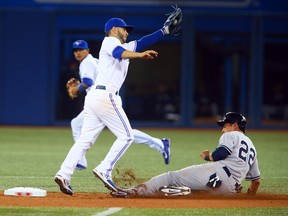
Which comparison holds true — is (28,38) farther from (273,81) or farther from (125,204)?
(125,204)

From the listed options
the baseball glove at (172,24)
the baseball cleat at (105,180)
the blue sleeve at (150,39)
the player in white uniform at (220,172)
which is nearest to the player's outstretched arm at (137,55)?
the blue sleeve at (150,39)

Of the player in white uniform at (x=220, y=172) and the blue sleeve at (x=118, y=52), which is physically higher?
the blue sleeve at (x=118, y=52)

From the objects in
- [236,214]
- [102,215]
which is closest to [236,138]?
[236,214]

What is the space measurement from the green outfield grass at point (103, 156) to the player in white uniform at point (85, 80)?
0.31 m

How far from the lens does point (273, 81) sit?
23.8 m

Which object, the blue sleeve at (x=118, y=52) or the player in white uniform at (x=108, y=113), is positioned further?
the player in white uniform at (x=108, y=113)

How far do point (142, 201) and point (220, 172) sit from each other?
0.92 meters

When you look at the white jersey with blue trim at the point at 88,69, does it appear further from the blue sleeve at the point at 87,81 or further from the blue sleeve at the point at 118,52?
Result: the blue sleeve at the point at 118,52

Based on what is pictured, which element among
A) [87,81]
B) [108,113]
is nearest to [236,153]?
[108,113]

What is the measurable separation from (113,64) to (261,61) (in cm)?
1437

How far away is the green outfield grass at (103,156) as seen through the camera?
28.2 ft

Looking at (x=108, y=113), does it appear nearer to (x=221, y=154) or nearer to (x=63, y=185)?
(x=63, y=185)

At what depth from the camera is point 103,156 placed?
15219mm

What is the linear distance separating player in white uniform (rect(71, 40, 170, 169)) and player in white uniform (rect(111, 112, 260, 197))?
296 centimetres
